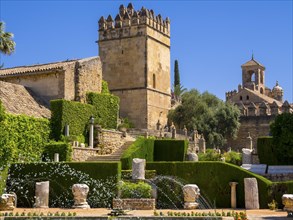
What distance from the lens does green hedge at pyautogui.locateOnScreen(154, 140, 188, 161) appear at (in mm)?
33312

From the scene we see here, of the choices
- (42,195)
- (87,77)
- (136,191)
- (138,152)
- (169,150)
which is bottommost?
(42,195)

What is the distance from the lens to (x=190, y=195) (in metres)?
22.2

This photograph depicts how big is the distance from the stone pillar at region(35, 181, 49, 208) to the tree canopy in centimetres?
3261

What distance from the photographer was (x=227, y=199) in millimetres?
23594

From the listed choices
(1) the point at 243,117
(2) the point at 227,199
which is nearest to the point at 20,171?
(2) the point at 227,199

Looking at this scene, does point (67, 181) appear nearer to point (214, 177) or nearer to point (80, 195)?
point (80, 195)

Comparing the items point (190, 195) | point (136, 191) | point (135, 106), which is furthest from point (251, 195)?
point (135, 106)

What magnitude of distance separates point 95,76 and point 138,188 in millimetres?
17039

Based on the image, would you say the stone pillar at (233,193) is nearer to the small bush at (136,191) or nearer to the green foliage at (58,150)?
the small bush at (136,191)

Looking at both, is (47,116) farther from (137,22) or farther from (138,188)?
(137,22)

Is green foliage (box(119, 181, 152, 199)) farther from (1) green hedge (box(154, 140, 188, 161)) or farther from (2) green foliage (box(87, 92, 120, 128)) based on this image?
(2) green foliage (box(87, 92, 120, 128))

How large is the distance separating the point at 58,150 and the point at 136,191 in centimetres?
787

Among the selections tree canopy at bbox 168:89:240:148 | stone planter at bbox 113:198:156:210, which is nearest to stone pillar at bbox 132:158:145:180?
stone planter at bbox 113:198:156:210

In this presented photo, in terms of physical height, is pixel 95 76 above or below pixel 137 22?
below
